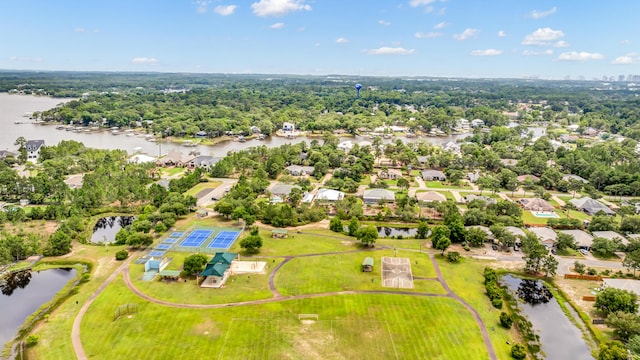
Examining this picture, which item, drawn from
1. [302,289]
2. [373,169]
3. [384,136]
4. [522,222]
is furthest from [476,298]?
[384,136]

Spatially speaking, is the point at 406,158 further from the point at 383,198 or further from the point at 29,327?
the point at 29,327

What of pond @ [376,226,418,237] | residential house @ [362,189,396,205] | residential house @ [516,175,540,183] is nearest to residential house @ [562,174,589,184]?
residential house @ [516,175,540,183]

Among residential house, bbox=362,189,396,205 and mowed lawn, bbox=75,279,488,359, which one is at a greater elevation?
residential house, bbox=362,189,396,205

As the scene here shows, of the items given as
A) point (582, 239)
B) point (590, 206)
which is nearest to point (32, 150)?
point (582, 239)

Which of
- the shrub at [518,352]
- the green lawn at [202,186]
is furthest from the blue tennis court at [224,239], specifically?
the shrub at [518,352]

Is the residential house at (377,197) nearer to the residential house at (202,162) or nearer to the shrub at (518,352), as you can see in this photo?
the shrub at (518,352)

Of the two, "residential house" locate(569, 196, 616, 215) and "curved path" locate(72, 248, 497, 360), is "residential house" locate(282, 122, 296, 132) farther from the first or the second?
"curved path" locate(72, 248, 497, 360)
